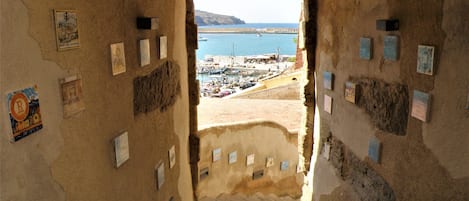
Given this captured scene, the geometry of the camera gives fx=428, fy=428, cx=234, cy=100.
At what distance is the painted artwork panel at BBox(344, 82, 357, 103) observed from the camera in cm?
332

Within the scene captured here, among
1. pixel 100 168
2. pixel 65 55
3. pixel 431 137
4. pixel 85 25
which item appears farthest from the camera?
pixel 431 137

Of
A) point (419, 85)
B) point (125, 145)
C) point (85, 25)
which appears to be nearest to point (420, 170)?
point (419, 85)

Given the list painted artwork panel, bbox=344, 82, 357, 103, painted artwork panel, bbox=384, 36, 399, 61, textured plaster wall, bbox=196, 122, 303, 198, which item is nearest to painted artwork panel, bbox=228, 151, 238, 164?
textured plaster wall, bbox=196, 122, 303, 198

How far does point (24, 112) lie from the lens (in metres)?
1.42

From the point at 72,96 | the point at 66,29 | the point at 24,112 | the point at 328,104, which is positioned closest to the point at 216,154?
the point at 328,104

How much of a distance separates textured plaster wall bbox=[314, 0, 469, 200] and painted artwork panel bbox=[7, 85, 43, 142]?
6.28ft

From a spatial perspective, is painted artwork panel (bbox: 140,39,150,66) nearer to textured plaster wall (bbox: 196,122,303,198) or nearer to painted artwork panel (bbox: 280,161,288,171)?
textured plaster wall (bbox: 196,122,303,198)

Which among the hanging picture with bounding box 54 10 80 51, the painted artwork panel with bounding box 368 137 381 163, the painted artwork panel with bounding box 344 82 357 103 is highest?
the hanging picture with bounding box 54 10 80 51

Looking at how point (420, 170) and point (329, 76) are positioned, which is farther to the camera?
point (329, 76)

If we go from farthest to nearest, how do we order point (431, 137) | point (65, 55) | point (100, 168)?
point (431, 137), point (100, 168), point (65, 55)

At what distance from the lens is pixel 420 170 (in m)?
2.54

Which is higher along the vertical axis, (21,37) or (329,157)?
(21,37)

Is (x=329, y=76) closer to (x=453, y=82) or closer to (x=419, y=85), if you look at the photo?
(x=419, y=85)

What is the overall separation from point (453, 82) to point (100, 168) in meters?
1.80
